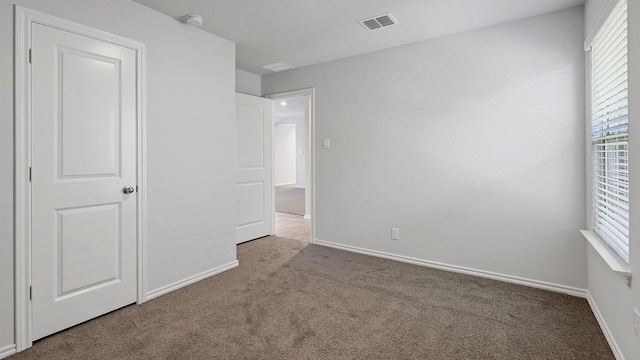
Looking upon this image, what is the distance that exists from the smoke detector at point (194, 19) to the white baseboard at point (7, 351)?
2628 mm

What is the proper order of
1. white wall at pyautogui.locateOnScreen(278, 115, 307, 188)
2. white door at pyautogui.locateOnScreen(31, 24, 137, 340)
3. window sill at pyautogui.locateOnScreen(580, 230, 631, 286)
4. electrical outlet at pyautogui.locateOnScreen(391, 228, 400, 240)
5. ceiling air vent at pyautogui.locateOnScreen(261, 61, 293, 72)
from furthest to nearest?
white wall at pyautogui.locateOnScreen(278, 115, 307, 188), ceiling air vent at pyautogui.locateOnScreen(261, 61, 293, 72), electrical outlet at pyautogui.locateOnScreen(391, 228, 400, 240), white door at pyautogui.locateOnScreen(31, 24, 137, 340), window sill at pyautogui.locateOnScreen(580, 230, 631, 286)

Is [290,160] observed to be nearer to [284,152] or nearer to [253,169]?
[284,152]

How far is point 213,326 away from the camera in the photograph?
218 cm

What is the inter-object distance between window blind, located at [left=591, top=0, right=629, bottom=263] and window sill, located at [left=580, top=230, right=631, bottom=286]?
0.12 ft

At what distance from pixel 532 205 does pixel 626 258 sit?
1.14 metres

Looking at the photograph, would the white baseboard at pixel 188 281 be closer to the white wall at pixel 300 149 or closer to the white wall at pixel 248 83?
the white wall at pixel 248 83

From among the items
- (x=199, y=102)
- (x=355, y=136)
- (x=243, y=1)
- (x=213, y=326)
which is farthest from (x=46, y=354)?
(x=355, y=136)

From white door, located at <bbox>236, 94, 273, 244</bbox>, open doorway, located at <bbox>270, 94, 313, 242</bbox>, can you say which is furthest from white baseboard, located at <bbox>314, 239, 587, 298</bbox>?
open doorway, located at <bbox>270, 94, 313, 242</bbox>

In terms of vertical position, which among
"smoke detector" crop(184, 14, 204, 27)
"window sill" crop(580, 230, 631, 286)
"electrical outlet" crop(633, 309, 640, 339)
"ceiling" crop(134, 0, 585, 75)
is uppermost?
"ceiling" crop(134, 0, 585, 75)

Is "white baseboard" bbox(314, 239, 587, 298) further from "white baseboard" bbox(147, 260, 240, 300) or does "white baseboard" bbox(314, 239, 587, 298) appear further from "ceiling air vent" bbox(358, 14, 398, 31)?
"ceiling air vent" bbox(358, 14, 398, 31)

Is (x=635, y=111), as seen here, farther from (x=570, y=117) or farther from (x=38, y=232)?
(x=38, y=232)

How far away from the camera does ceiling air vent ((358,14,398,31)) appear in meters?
2.78

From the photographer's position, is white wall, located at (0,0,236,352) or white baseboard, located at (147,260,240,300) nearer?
white wall, located at (0,0,236,352)

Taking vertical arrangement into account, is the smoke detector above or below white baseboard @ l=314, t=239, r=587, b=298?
above
